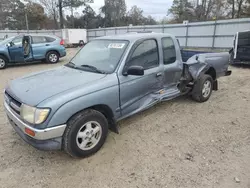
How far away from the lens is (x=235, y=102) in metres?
4.96

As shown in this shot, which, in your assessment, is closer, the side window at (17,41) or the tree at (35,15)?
the side window at (17,41)

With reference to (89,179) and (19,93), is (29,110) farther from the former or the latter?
(89,179)

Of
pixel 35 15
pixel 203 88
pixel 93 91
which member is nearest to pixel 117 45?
pixel 93 91

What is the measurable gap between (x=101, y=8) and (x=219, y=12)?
879 inches

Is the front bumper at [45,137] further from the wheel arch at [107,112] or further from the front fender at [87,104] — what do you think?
the wheel arch at [107,112]

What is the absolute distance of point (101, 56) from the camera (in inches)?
141

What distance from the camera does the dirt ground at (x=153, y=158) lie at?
253cm

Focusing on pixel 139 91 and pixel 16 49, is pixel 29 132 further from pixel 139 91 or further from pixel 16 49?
pixel 16 49

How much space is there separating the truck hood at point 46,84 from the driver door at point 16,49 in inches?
308

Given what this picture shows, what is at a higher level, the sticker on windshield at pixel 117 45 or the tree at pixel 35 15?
the tree at pixel 35 15

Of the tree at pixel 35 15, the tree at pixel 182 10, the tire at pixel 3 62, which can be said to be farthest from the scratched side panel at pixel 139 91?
the tree at pixel 35 15

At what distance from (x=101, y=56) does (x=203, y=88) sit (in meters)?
2.63

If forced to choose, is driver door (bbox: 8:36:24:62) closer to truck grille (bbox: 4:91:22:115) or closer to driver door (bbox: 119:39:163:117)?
truck grille (bbox: 4:91:22:115)

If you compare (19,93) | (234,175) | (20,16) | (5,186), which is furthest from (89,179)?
(20,16)
